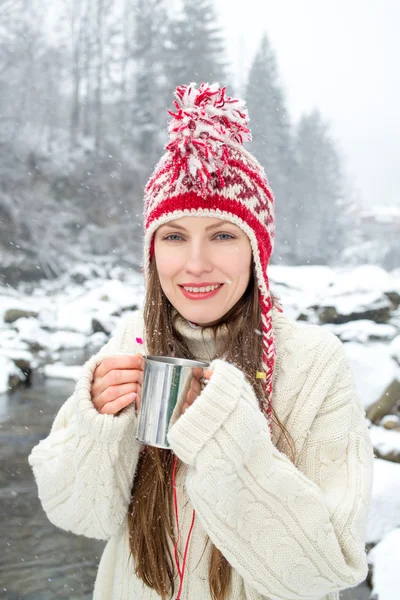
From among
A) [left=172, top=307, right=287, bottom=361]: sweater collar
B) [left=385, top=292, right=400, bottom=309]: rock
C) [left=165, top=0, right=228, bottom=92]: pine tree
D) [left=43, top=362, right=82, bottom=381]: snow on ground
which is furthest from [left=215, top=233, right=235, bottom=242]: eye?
[left=165, top=0, right=228, bottom=92]: pine tree

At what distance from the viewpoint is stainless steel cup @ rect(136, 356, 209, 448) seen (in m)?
1.16

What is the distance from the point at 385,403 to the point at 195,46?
75.9 feet

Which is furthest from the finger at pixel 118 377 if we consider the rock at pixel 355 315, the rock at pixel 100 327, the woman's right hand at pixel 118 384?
the rock at pixel 355 315

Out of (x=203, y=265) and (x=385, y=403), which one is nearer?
(x=203, y=265)

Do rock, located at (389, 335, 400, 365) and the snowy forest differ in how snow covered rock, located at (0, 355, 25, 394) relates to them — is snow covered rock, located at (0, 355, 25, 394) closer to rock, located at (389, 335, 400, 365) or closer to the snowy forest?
rock, located at (389, 335, 400, 365)

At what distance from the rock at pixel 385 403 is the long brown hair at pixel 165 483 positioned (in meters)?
4.70

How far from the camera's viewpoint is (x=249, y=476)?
1197mm

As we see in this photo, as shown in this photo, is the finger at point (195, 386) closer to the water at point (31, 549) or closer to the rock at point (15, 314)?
the water at point (31, 549)

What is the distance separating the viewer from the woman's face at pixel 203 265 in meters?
1.42

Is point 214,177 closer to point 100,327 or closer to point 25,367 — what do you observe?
point 25,367

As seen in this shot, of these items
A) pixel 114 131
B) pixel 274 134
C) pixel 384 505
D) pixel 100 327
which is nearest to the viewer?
pixel 384 505

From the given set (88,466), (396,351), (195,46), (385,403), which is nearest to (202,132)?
(88,466)

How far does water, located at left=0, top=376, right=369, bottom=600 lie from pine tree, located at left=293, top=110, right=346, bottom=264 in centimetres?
2147

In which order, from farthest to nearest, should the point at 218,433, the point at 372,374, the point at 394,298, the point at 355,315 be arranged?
the point at 394,298 < the point at 355,315 < the point at 372,374 < the point at 218,433
